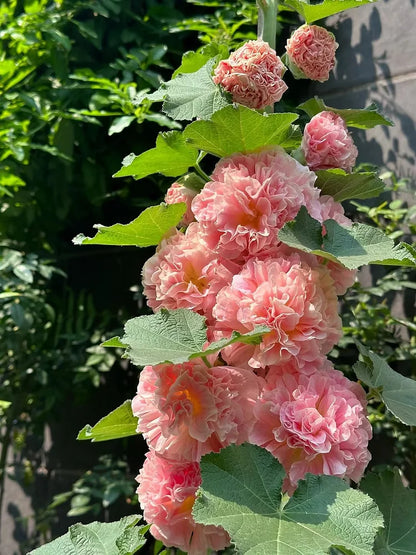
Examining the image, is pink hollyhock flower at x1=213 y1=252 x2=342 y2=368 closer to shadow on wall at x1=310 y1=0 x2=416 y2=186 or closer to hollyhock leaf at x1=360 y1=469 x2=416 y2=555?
hollyhock leaf at x1=360 y1=469 x2=416 y2=555

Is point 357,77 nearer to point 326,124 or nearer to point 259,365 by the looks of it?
point 326,124

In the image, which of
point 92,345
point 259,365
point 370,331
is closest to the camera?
point 259,365

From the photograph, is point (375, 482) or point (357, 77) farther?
point (357, 77)

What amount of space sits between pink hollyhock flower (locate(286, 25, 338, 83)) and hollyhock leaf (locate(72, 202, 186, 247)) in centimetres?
23

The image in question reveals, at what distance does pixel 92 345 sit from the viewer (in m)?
1.98

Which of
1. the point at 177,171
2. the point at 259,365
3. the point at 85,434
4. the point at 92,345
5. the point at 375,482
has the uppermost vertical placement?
the point at 177,171

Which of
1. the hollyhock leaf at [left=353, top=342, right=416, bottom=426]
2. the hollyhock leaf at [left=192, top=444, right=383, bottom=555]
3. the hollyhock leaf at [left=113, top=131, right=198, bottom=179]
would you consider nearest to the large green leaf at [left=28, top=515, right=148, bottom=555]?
the hollyhock leaf at [left=192, top=444, right=383, bottom=555]

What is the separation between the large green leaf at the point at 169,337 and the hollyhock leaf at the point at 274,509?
4.1 inches

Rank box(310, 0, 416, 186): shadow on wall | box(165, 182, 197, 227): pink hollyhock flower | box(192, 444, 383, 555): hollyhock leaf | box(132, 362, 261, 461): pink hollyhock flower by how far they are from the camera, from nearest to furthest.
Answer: box(192, 444, 383, 555): hollyhock leaf
box(132, 362, 261, 461): pink hollyhock flower
box(165, 182, 197, 227): pink hollyhock flower
box(310, 0, 416, 186): shadow on wall

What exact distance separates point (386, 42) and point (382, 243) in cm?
120

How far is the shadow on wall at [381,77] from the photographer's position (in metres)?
1.62

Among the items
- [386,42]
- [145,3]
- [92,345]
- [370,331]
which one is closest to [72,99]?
[145,3]

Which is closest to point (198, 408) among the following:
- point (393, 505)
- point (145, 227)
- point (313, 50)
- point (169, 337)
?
point (169, 337)

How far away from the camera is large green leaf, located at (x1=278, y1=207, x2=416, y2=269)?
2.09 ft
